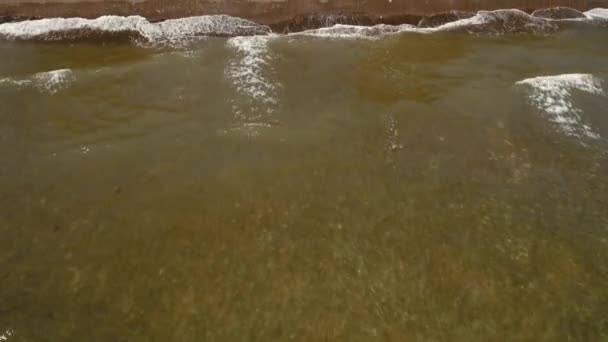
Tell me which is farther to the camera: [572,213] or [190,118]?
[190,118]

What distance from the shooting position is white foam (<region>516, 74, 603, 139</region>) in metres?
5.53

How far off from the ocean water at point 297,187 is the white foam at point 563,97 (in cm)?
3

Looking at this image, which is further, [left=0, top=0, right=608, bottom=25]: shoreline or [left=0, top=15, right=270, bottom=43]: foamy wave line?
[left=0, top=0, right=608, bottom=25]: shoreline

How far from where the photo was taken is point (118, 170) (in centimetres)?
481

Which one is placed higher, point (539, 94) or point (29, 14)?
point (29, 14)

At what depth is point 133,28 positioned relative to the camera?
7.23 metres

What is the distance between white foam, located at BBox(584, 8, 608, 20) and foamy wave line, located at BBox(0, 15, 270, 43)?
6021 mm

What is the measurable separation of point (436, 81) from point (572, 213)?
2.68 m

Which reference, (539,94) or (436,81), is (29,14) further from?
(539,94)

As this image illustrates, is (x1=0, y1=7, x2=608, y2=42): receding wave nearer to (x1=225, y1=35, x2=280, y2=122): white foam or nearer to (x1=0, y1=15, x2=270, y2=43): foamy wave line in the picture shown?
(x1=0, y1=15, x2=270, y2=43): foamy wave line

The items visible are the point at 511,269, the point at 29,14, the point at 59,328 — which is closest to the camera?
the point at 59,328

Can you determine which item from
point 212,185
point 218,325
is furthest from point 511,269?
point 212,185

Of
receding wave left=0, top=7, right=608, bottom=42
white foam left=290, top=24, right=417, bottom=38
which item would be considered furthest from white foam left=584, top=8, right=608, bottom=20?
white foam left=290, top=24, right=417, bottom=38

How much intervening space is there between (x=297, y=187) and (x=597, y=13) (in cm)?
727
